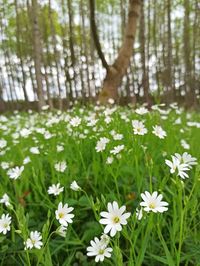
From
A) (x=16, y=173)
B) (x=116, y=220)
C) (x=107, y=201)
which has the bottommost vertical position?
(x=107, y=201)

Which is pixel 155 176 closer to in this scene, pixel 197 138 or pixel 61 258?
pixel 61 258

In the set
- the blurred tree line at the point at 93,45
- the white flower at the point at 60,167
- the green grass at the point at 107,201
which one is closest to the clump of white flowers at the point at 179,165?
the green grass at the point at 107,201

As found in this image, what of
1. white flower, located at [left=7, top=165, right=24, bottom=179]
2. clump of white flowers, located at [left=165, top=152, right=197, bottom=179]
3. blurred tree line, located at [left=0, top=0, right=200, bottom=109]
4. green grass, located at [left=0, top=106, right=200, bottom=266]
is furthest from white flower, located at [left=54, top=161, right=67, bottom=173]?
blurred tree line, located at [left=0, top=0, right=200, bottom=109]

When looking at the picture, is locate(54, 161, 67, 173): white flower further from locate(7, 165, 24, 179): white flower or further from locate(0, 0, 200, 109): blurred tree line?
locate(0, 0, 200, 109): blurred tree line

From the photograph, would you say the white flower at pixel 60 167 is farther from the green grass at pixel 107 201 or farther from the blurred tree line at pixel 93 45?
the blurred tree line at pixel 93 45

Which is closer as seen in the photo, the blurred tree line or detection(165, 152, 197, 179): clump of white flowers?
detection(165, 152, 197, 179): clump of white flowers

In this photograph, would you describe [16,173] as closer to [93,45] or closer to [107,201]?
[107,201]

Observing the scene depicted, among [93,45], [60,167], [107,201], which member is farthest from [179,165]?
[93,45]

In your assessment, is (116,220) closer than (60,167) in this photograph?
Yes

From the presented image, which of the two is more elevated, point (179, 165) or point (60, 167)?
point (179, 165)
